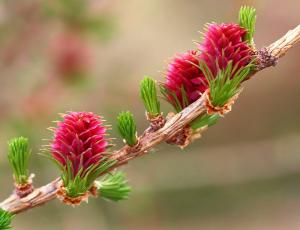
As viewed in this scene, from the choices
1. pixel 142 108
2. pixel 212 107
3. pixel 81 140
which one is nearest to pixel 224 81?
pixel 212 107

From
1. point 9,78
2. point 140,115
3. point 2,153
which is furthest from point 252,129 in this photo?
point 9,78

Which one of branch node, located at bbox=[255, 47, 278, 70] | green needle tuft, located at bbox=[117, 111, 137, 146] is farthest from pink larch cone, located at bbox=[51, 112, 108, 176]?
branch node, located at bbox=[255, 47, 278, 70]

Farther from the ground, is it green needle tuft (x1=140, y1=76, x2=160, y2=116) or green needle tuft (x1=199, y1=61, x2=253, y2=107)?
green needle tuft (x1=140, y1=76, x2=160, y2=116)

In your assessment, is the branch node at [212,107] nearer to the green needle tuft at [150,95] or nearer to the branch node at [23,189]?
the green needle tuft at [150,95]

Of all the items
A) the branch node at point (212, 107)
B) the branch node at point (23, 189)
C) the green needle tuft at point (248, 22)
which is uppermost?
the green needle tuft at point (248, 22)

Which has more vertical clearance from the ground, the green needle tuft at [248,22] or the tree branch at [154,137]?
the green needle tuft at [248,22]

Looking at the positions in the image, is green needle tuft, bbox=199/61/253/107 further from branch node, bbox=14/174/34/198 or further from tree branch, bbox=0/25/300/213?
branch node, bbox=14/174/34/198

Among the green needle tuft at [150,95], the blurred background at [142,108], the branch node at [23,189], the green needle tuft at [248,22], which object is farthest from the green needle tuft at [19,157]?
the blurred background at [142,108]
